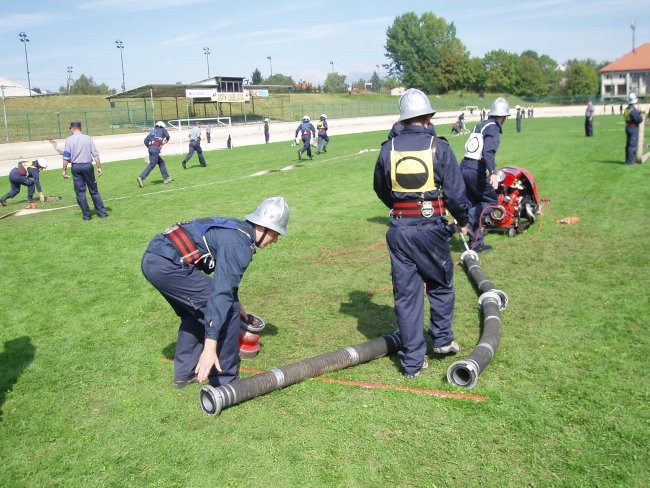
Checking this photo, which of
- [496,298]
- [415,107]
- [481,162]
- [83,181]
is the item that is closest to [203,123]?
[83,181]

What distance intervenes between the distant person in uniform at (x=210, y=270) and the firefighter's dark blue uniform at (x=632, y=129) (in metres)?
17.0

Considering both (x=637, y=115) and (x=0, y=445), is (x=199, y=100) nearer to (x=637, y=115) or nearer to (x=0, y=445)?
(x=637, y=115)

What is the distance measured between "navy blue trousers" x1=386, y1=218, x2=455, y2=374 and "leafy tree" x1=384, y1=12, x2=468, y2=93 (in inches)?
4790

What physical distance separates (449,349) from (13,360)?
4478mm

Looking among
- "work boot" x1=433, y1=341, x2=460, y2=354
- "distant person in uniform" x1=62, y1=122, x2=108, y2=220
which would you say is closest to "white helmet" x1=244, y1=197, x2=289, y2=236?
"work boot" x1=433, y1=341, x2=460, y2=354

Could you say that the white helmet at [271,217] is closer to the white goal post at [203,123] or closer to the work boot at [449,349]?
the work boot at [449,349]

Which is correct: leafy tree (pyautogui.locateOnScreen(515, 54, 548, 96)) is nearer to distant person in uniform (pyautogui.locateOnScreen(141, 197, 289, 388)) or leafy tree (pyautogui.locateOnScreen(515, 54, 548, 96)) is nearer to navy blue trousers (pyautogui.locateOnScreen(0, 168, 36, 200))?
navy blue trousers (pyautogui.locateOnScreen(0, 168, 36, 200))

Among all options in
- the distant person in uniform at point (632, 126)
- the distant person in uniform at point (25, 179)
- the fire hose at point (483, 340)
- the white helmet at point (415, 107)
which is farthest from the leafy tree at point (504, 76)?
the white helmet at point (415, 107)

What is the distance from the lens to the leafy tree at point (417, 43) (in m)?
125

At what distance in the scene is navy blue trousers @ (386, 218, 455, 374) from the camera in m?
5.32

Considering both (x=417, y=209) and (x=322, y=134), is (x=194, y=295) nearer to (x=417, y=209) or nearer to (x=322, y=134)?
(x=417, y=209)

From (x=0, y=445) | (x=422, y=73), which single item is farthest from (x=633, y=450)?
(x=422, y=73)

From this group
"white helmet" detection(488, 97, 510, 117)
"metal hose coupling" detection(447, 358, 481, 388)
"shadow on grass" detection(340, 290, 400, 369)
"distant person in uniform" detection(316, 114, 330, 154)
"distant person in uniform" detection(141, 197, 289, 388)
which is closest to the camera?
"distant person in uniform" detection(141, 197, 289, 388)

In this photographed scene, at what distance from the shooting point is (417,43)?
130 metres
